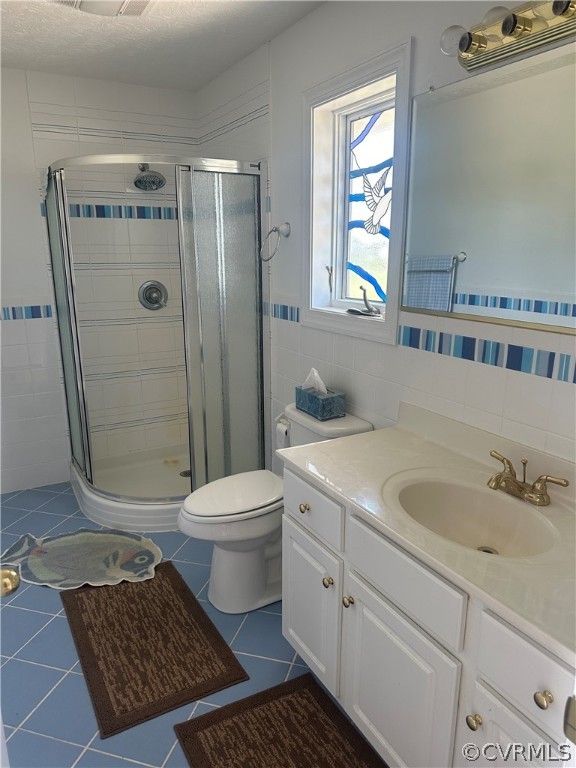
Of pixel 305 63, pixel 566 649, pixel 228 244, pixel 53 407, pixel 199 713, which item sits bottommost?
pixel 199 713

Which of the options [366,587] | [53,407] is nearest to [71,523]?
[53,407]

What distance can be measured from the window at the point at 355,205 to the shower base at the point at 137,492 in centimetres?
133

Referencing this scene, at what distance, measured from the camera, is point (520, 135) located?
1508 mm

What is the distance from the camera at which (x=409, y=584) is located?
1289 mm

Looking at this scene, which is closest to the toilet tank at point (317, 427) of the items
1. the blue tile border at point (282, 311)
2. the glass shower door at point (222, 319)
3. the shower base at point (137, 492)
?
the blue tile border at point (282, 311)

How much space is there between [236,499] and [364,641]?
0.90 meters

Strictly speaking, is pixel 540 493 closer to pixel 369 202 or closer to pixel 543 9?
pixel 543 9

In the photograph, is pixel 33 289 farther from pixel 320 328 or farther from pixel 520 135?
pixel 520 135

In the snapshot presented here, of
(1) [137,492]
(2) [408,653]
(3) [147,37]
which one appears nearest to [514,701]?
(2) [408,653]

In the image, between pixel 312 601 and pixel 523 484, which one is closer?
pixel 523 484

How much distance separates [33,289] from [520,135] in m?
2.79

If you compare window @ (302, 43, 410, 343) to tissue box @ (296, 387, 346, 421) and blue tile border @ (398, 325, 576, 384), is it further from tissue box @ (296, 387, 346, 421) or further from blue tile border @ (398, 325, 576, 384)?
tissue box @ (296, 387, 346, 421)

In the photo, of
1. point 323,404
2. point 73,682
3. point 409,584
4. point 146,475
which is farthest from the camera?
point 146,475

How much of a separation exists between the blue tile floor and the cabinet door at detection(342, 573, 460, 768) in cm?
48
